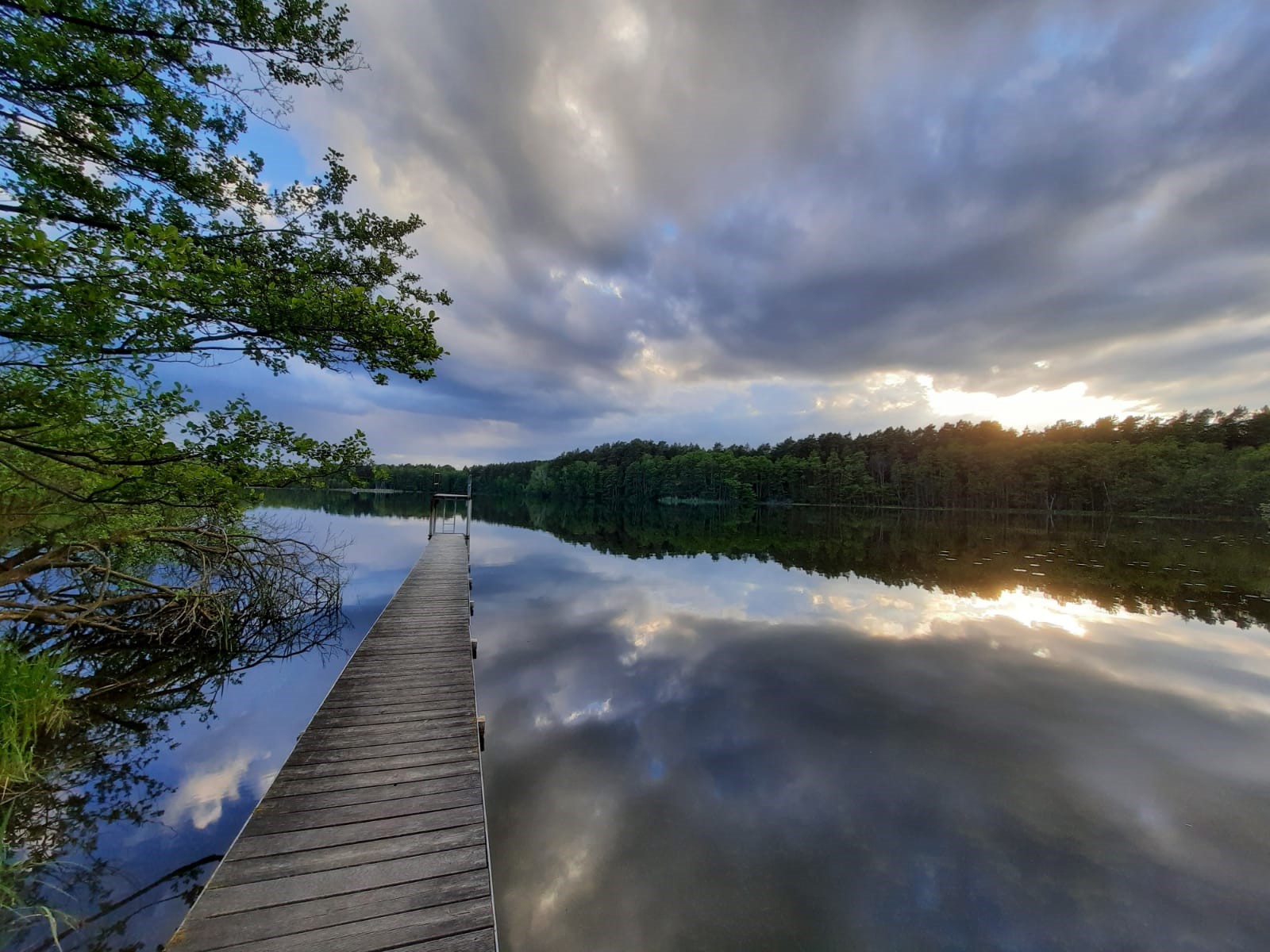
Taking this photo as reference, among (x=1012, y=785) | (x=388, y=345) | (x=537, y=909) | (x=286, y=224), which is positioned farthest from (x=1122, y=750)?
(x=286, y=224)

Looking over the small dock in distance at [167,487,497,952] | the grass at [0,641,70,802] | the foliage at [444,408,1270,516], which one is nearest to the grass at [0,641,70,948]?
the grass at [0,641,70,802]

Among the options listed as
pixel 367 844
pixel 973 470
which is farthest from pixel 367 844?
pixel 973 470

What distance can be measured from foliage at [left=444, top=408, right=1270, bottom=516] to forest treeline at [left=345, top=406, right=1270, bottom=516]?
0.17 m

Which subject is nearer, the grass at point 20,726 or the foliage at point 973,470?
the grass at point 20,726

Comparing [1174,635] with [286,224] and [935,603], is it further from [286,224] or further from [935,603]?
[286,224]

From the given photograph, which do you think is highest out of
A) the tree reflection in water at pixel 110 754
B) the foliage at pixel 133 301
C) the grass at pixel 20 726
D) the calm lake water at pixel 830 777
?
the foliage at pixel 133 301

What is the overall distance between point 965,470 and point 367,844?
3329 inches

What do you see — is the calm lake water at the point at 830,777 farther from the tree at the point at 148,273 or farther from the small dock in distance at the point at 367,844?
the tree at the point at 148,273

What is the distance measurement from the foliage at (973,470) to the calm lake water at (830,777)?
205 feet

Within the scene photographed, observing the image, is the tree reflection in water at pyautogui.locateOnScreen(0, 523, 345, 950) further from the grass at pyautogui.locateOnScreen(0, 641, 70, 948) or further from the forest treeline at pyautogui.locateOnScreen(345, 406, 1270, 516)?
the forest treeline at pyautogui.locateOnScreen(345, 406, 1270, 516)

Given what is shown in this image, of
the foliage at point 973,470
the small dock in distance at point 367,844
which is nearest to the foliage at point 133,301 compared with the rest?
the small dock in distance at point 367,844

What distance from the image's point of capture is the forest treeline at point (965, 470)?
52.8 m

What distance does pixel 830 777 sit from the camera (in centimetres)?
502

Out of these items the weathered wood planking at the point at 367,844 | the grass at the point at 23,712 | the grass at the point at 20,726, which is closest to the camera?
the weathered wood planking at the point at 367,844
